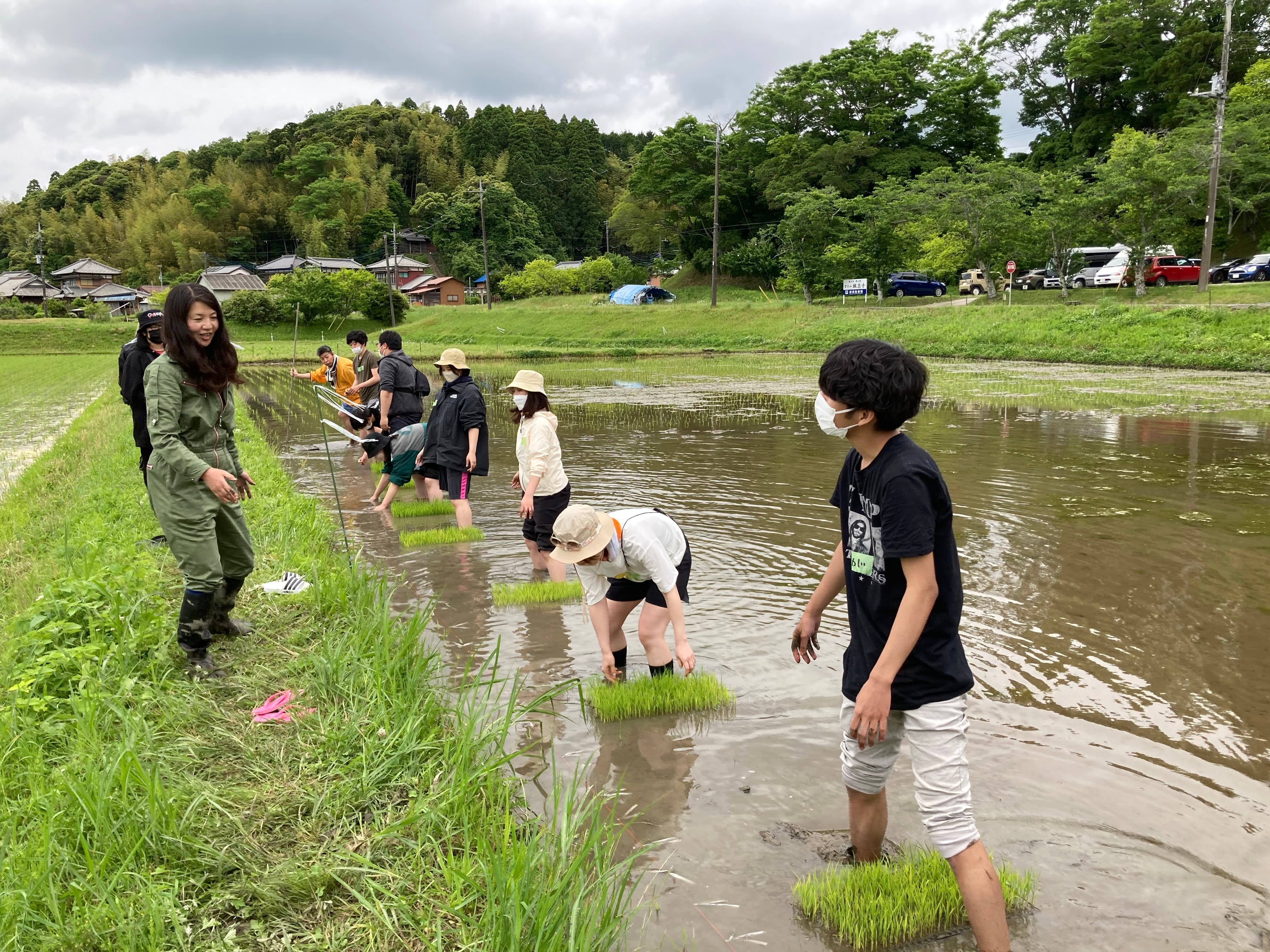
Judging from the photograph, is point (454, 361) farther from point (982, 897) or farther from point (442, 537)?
point (982, 897)

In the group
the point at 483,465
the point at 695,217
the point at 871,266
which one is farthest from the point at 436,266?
the point at 483,465

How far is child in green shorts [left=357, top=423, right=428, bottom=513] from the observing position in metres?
8.81

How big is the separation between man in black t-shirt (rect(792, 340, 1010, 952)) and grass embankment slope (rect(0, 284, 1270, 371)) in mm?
18735

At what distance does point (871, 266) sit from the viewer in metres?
38.4

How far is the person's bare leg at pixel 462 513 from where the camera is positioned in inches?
297

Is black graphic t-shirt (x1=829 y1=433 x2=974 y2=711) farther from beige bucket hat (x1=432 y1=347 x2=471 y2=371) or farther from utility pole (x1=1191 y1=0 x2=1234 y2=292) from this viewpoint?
utility pole (x1=1191 y1=0 x2=1234 y2=292)

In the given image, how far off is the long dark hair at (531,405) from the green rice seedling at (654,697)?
223 centimetres

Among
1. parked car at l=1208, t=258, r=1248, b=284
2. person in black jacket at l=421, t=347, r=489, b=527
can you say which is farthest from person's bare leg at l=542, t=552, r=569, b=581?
parked car at l=1208, t=258, r=1248, b=284

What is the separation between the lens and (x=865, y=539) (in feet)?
8.50

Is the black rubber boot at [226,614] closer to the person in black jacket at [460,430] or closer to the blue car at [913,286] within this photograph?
the person in black jacket at [460,430]

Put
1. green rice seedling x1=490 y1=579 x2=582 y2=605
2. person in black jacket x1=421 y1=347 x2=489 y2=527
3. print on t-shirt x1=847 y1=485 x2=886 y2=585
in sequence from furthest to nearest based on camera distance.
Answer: person in black jacket x1=421 y1=347 x2=489 y2=527, green rice seedling x1=490 y1=579 x2=582 y2=605, print on t-shirt x1=847 y1=485 x2=886 y2=585

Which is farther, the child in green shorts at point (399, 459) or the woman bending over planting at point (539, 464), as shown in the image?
the child in green shorts at point (399, 459)

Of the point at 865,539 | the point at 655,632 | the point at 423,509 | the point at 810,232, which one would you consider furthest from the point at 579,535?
the point at 810,232

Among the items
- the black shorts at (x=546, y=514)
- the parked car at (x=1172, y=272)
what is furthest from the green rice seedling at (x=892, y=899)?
the parked car at (x=1172, y=272)
